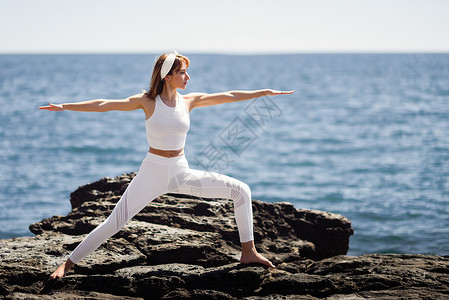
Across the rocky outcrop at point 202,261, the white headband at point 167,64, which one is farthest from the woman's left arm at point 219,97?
the rocky outcrop at point 202,261

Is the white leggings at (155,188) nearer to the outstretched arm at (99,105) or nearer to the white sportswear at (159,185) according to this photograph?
the white sportswear at (159,185)

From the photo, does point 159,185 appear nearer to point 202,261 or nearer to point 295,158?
point 202,261

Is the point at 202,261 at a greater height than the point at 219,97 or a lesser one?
lesser

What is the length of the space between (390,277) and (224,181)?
6.50 ft

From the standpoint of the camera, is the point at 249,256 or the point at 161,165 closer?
the point at 161,165

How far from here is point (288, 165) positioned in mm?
26094

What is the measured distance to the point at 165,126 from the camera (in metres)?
5.46

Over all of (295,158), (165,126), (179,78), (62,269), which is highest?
(179,78)

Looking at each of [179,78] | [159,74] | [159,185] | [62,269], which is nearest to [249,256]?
[159,185]

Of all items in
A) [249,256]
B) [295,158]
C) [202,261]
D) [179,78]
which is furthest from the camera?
[295,158]

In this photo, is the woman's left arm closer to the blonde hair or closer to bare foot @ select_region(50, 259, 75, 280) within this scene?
the blonde hair

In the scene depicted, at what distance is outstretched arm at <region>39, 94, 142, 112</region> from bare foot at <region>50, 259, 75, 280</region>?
1.59 meters

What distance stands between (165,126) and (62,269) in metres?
1.81

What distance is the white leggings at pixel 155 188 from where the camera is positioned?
17.9 ft
